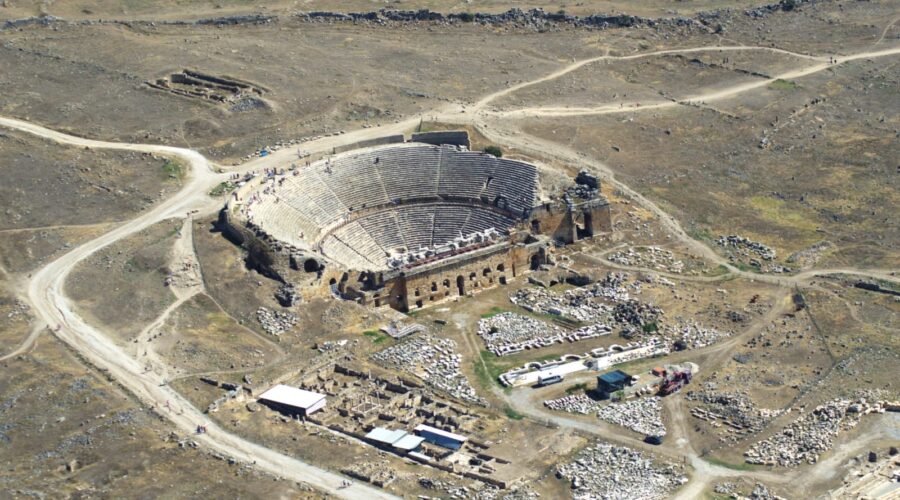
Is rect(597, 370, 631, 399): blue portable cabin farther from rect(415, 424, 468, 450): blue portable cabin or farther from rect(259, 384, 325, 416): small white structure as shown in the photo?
rect(259, 384, 325, 416): small white structure

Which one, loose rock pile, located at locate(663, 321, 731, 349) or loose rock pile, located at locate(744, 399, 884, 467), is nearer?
loose rock pile, located at locate(744, 399, 884, 467)

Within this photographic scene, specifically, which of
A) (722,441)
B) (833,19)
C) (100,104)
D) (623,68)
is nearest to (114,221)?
(100,104)

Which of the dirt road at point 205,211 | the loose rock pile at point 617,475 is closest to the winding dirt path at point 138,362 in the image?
the dirt road at point 205,211

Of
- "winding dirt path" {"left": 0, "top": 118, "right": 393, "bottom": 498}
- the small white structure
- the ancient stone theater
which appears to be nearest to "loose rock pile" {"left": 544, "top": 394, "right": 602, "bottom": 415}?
the small white structure

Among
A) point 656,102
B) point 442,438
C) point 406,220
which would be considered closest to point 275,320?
point 442,438

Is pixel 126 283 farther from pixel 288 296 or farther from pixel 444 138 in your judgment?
pixel 444 138

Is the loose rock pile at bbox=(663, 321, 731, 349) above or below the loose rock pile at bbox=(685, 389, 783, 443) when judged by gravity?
above

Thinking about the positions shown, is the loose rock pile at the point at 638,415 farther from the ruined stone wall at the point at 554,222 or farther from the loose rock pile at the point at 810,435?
the ruined stone wall at the point at 554,222
